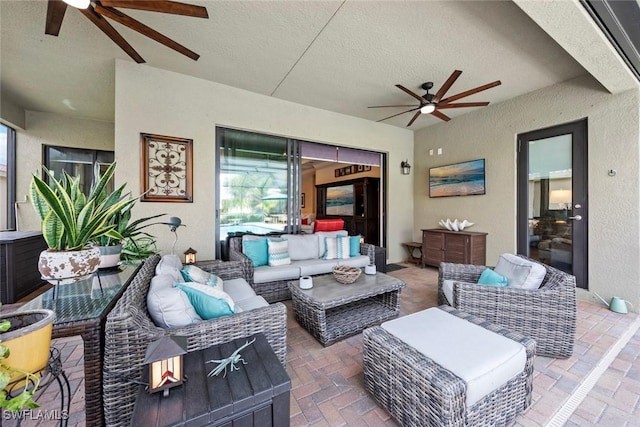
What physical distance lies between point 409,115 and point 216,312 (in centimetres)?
464

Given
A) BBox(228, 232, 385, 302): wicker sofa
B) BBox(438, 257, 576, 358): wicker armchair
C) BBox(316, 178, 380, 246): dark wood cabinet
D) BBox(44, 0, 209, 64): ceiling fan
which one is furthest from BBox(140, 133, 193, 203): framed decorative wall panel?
BBox(316, 178, 380, 246): dark wood cabinet

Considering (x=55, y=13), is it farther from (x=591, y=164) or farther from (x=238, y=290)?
(x=591, y=164)

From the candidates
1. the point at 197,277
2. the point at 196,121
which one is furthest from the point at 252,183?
the point at 197,277

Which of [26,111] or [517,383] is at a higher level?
[26,111]

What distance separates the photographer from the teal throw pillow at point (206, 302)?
1563 mm

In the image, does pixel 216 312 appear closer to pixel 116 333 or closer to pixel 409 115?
pixel 116 333

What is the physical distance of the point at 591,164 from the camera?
3.23 m

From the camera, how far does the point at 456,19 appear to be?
2342 mm

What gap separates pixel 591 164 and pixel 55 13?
564 cm

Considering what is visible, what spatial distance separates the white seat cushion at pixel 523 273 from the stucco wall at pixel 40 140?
662 cm

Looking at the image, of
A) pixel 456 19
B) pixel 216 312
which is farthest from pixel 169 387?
pixel 456 19

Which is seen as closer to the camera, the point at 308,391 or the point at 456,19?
the point at 308,391

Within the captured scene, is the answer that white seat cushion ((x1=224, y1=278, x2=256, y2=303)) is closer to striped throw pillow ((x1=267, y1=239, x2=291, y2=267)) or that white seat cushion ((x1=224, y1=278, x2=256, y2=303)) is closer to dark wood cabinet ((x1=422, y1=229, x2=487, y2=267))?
striped throw pillow ((x1=267, y1=239, x2=291, y2=267))

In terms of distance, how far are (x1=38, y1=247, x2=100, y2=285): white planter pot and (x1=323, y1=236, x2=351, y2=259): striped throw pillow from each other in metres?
2.88
